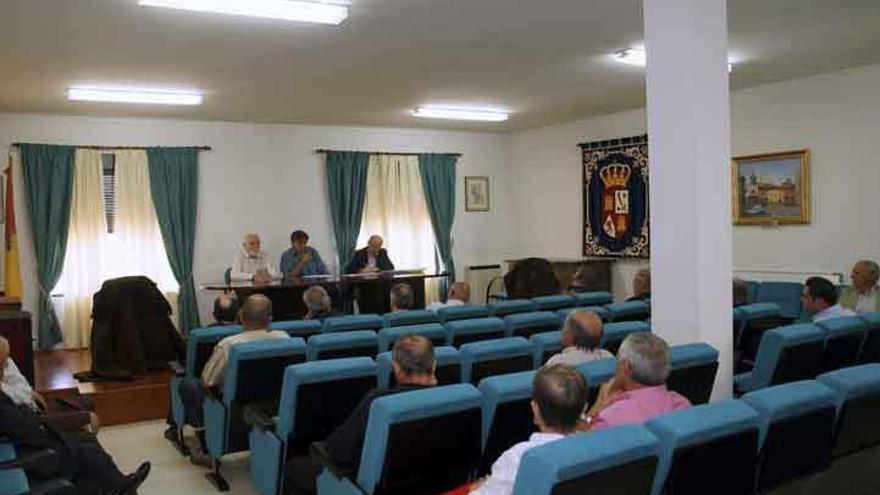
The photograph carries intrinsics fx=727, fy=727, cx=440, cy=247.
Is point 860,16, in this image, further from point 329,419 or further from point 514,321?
point 329,419

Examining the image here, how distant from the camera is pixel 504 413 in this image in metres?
2.83

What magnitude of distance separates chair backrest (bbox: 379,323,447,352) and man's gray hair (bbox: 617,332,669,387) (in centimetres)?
173

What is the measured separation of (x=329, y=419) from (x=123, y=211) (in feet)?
20.0

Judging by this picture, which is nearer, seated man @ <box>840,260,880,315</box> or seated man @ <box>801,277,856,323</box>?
seated man @ <box>801,277,856,323</box>

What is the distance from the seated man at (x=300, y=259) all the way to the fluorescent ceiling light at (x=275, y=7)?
435 cm

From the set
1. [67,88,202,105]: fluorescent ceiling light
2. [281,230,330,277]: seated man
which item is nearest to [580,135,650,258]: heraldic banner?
[281,230,330,277]: seated man

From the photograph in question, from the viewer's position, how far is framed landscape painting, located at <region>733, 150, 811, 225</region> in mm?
7316

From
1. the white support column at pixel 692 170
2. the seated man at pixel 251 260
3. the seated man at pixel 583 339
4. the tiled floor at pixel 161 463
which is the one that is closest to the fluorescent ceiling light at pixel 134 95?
the seated man at pixel 251 260

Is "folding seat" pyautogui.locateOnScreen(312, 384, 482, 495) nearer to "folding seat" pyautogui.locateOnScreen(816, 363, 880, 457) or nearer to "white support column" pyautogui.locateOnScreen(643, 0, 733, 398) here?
"folding seat" pyautogui.locateOnScreen(816, 363, 880, 457)

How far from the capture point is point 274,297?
7594mm

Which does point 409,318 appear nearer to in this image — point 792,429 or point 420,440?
point 420,440

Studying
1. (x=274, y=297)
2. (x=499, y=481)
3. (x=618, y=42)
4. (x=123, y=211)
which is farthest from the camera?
(x=123, y=211)

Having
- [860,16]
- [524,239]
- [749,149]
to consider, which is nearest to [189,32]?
[860,16]

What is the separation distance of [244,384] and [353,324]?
124cm
